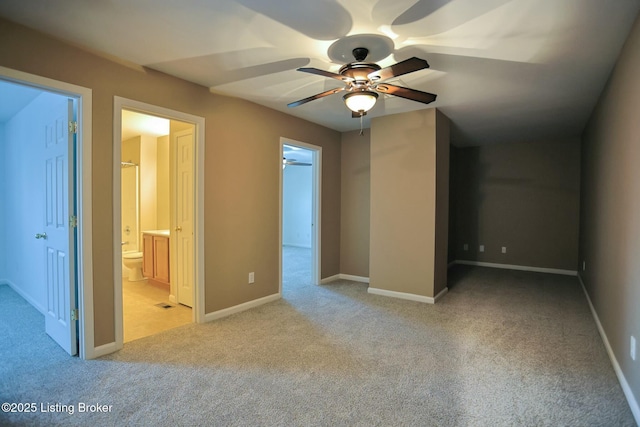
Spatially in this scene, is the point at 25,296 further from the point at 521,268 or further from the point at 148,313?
the point at 521,268

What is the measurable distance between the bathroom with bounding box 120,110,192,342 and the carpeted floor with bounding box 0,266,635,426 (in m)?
1.32

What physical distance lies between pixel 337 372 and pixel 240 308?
1.73 metres

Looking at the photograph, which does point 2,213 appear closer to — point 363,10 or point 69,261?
point 69,261

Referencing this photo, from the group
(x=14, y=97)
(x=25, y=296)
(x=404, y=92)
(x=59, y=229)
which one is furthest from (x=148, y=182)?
(x=404, y=92)

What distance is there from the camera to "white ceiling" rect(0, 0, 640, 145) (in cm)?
199

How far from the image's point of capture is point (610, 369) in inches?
98.3

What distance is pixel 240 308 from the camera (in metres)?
3.83

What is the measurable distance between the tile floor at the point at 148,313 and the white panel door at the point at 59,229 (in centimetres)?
54

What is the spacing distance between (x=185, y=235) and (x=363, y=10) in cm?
311

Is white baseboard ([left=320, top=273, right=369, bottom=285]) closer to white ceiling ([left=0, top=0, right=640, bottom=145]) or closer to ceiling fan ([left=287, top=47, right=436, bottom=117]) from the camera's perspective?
white ceiling ([left=0, top=0, right=640, bottom=145])

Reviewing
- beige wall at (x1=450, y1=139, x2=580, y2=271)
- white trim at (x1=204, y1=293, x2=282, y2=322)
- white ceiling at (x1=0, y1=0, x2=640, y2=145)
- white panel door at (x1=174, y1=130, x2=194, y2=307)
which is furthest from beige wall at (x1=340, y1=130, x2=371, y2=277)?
beige wall at (x1=450, y1=139, x2=580, y2=271)

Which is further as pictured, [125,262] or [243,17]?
[125,262]

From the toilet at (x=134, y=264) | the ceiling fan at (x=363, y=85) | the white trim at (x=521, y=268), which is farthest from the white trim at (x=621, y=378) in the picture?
the toilet at (x=134, y=264)

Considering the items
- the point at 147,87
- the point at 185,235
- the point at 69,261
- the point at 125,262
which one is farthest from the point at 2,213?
the point at 147,87
